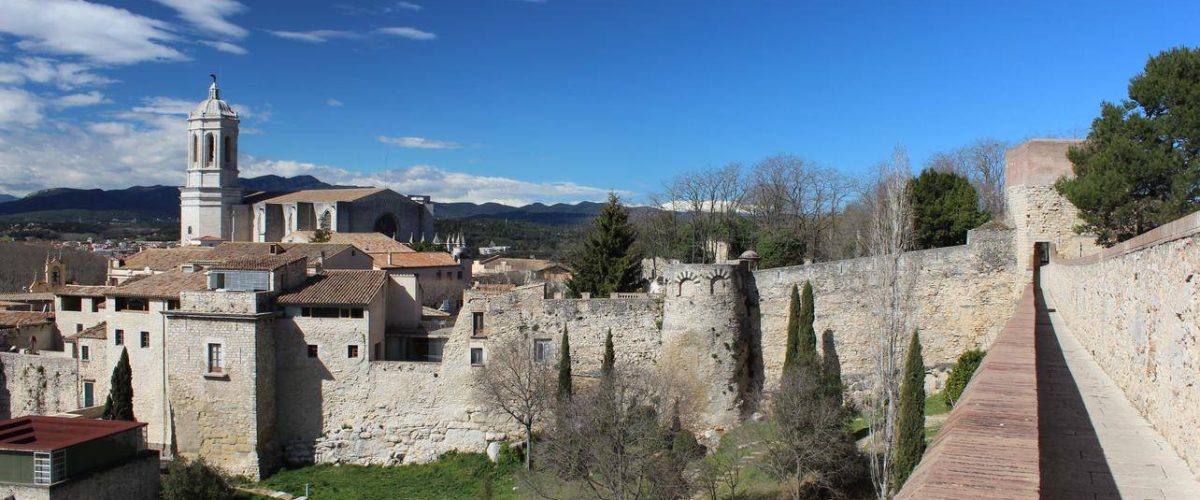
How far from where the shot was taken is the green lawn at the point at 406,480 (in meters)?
25.7

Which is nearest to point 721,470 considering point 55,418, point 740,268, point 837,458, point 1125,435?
point 837,458

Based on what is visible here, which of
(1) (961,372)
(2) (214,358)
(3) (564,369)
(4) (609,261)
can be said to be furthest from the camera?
(4) (609,261)

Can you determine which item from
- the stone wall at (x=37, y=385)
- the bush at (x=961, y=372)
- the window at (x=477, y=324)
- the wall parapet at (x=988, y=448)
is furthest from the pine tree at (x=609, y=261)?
the wall parapet at (x=988, y=448)

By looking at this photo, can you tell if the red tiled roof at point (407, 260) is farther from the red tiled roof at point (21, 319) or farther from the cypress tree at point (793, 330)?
the cypress tree at point (793, 330)

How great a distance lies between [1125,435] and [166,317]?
2938 centimetres

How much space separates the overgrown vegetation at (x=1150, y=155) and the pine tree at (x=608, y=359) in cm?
1390

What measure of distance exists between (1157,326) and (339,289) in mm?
25965

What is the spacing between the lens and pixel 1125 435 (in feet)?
21.4

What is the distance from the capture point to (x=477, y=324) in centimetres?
2792

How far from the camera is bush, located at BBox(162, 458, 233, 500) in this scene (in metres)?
24.5

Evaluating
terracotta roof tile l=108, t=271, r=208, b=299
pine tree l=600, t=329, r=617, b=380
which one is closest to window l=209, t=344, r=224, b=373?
terracotta roof tile l=108, t=271, r=208, b=299

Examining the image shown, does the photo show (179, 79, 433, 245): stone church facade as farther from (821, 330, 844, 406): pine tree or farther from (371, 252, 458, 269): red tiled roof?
(821, 330, 844, 406): pine tree

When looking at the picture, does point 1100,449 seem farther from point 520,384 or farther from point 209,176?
point 209,176

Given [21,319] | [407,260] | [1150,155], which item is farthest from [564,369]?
[21,319]
